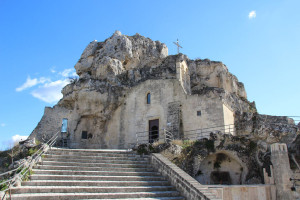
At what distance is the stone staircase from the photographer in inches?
312

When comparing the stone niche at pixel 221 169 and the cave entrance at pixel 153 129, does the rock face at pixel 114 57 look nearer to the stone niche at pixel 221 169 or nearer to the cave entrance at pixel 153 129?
the cave entrance at pixel 153 129

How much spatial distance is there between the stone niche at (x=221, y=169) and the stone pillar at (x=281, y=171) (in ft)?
7.39

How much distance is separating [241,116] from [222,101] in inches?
150

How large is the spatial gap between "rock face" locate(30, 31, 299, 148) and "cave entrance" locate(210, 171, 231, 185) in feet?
10.4

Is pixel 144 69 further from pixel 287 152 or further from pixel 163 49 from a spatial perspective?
pixel 287 152

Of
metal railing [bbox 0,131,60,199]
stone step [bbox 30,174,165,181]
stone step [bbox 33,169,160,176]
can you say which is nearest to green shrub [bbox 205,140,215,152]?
stone step [bbox 33,169,160,176]

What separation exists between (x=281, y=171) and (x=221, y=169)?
364 centimetres

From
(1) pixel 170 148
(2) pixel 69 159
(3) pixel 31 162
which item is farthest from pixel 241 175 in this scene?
(3) pixel 31 162

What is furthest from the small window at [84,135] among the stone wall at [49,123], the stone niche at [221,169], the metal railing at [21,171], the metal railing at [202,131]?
the metal railing at [21,171]

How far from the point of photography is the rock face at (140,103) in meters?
19.3

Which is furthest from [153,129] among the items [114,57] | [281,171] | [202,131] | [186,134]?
[114,57]

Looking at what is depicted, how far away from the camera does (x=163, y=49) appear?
34688 millimetres

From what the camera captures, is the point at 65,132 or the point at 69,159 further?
the point at 65,132

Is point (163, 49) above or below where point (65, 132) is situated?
above
